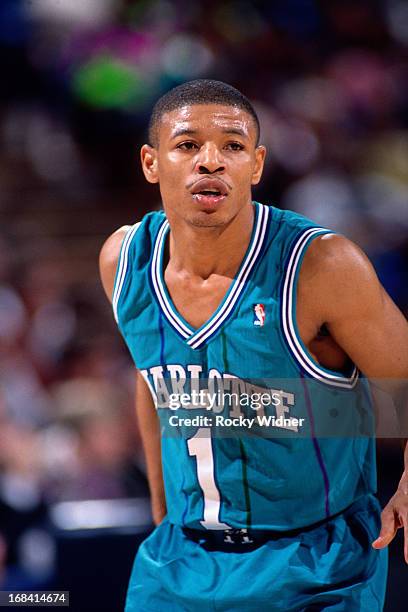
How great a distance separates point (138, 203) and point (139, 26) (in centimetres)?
71

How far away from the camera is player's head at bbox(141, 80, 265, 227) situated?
172 centimetres

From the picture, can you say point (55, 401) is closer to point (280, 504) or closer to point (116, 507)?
point (116, 507)

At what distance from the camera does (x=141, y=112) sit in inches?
144

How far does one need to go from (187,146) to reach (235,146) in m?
0.09

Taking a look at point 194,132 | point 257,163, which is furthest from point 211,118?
point 257,163

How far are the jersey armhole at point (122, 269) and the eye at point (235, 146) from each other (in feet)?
1.22

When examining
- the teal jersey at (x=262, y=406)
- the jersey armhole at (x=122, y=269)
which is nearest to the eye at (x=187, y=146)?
the teal jersey at (x=262, y=406)

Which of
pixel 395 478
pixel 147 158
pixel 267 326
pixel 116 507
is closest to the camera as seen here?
pixel 267 326

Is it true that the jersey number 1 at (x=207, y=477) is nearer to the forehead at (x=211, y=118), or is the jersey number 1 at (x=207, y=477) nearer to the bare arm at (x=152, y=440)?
the bare arm at (x=152, y=440)

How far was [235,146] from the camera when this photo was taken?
1.74 m

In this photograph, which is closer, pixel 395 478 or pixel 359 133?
pixel 395 478

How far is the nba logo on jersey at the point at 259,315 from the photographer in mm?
1761

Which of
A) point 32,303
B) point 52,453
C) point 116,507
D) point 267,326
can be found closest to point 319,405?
point 267,326

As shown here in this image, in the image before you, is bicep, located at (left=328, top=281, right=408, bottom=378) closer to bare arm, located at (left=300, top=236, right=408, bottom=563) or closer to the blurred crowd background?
bare arm, located at (left=300, top=236, right=408, bottom=563)
